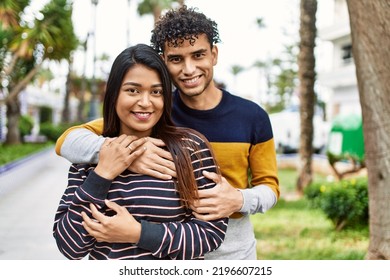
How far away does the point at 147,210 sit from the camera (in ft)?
4.03

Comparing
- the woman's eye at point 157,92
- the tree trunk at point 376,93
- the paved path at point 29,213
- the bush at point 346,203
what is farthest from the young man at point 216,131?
the bush at point 346,203

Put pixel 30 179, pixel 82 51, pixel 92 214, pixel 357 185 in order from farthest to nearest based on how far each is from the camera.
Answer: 1. pixel 357 185
2. pixel 30 179
3. pixel 82 51
4. pixel 92 214

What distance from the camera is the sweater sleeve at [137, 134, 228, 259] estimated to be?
1212mm

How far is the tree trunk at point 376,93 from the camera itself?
2.29 meters

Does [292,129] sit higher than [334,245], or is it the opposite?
[292,129]

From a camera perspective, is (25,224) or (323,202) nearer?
(25,224)

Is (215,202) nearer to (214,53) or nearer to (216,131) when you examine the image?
(216,131)

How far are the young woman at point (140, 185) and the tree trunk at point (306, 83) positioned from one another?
4.56 m

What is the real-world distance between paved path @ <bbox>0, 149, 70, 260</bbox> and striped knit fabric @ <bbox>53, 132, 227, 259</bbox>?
70 cm

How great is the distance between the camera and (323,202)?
→ 14.5 ft
